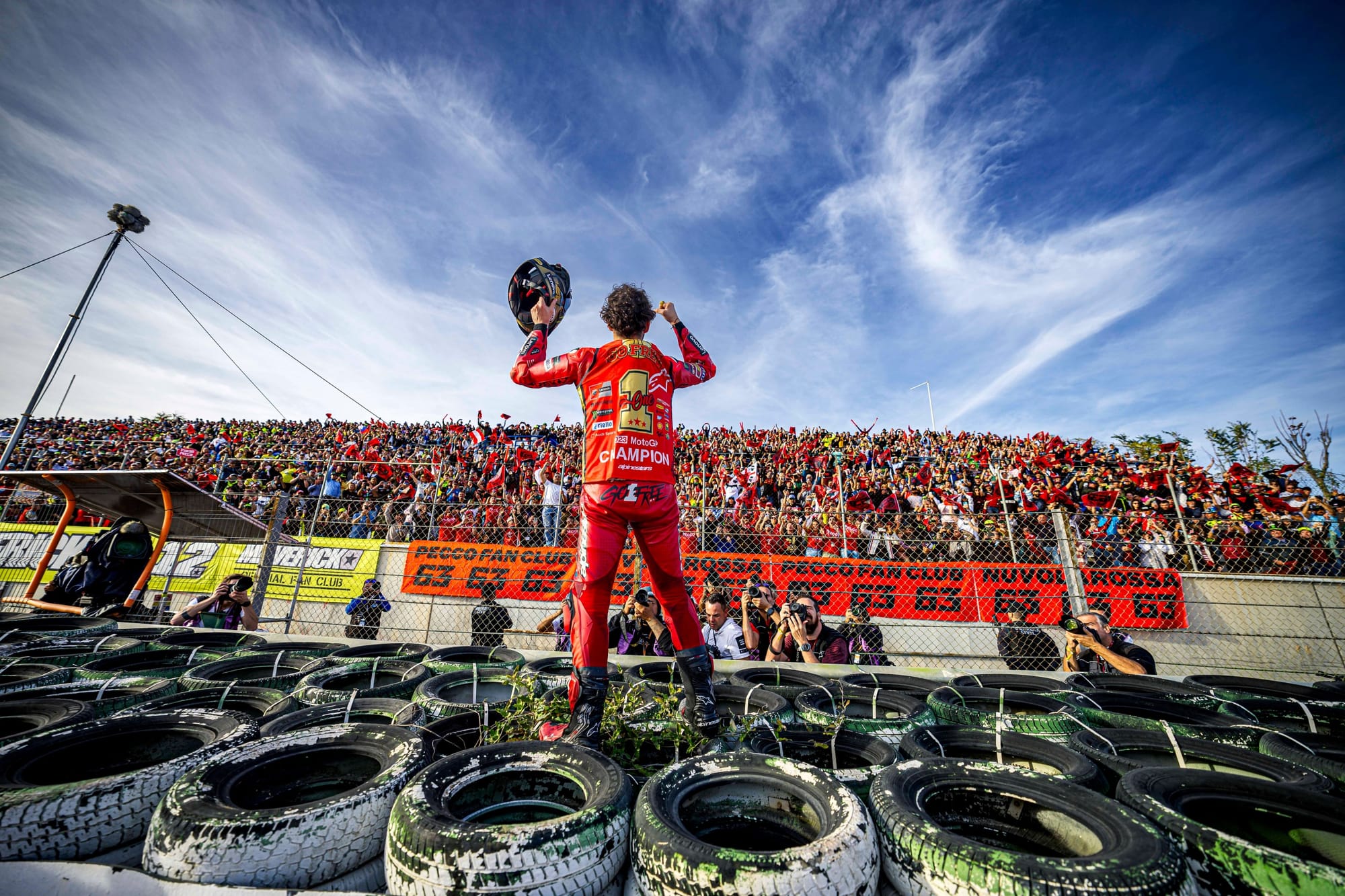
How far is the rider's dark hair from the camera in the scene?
301 cm

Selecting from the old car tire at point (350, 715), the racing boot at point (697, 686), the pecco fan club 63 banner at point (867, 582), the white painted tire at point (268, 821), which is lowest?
the white painted tire at point (268, 821)

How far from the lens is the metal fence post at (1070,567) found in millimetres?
7738

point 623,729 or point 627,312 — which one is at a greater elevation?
point 627,312

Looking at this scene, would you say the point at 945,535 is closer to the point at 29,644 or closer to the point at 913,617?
the point at 913,617

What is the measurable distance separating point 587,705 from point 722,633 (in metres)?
3.89

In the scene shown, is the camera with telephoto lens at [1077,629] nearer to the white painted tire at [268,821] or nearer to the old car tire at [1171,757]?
the old car tire at [1171,757]

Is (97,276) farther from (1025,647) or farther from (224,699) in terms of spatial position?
(1025,647)

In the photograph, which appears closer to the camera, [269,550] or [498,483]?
[269,550]

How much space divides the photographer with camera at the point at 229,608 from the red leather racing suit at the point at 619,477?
284 inches

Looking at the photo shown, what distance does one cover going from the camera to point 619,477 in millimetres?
2604

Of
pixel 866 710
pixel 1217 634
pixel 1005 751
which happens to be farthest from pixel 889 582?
pixel 1005 751

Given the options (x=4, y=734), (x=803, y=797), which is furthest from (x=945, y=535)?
(x=4, y=734)

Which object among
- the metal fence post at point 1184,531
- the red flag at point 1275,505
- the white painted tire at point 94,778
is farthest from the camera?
the red flag at point 1275,505

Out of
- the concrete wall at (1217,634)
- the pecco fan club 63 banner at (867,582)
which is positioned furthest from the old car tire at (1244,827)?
the pecco fan club 63 banner at (867,582)
